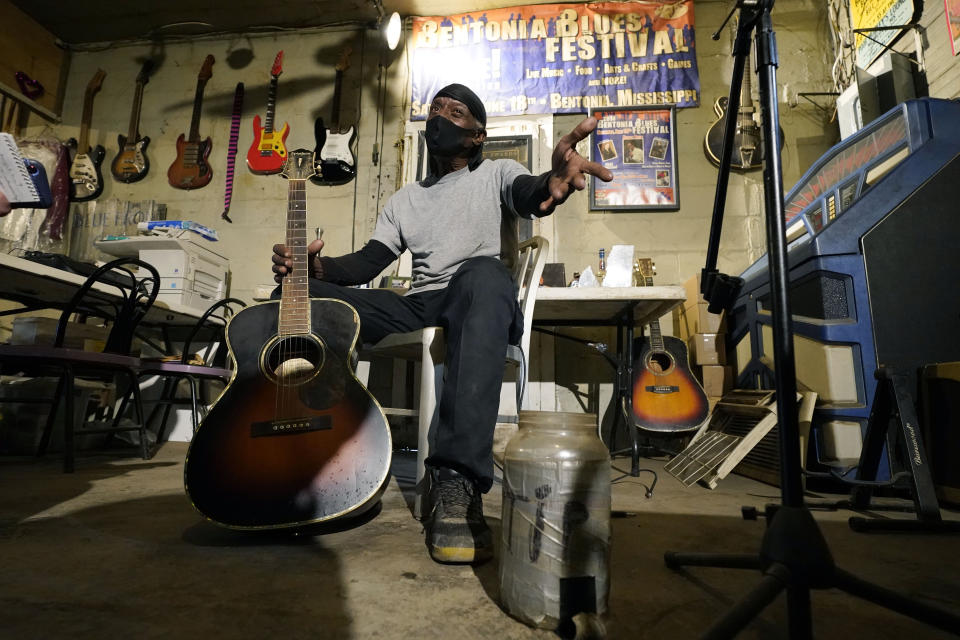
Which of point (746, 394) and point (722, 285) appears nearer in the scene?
point (722, 285)

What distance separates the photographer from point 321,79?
3.84 meters

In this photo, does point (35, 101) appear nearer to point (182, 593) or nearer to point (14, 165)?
point (14, 165)

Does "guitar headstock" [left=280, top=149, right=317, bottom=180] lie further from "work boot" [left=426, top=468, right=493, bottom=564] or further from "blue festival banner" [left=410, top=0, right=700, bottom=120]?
"blue festival banner" [left=410, top=0, right=700, bottom=120]

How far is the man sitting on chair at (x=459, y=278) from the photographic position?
1012 mm

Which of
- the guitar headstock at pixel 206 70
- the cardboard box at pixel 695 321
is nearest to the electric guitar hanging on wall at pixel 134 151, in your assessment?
the guitar headstock at pixel 206 70

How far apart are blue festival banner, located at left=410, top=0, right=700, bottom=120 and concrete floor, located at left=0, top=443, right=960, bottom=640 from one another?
3064 millimetres

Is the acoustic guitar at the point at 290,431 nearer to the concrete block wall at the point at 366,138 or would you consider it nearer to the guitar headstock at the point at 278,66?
the concrete block wall at the point at 366,138

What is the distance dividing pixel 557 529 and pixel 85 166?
486 centimetres

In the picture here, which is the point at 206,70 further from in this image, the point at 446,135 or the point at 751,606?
the point at 751,606

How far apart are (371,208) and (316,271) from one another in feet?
7.20

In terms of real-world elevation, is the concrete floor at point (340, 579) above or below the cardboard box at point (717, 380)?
below

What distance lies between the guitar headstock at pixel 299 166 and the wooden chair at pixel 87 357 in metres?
1.04

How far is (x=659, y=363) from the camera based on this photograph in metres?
2.67

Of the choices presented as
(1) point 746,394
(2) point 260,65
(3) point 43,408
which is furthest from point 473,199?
(2) point 260,65
